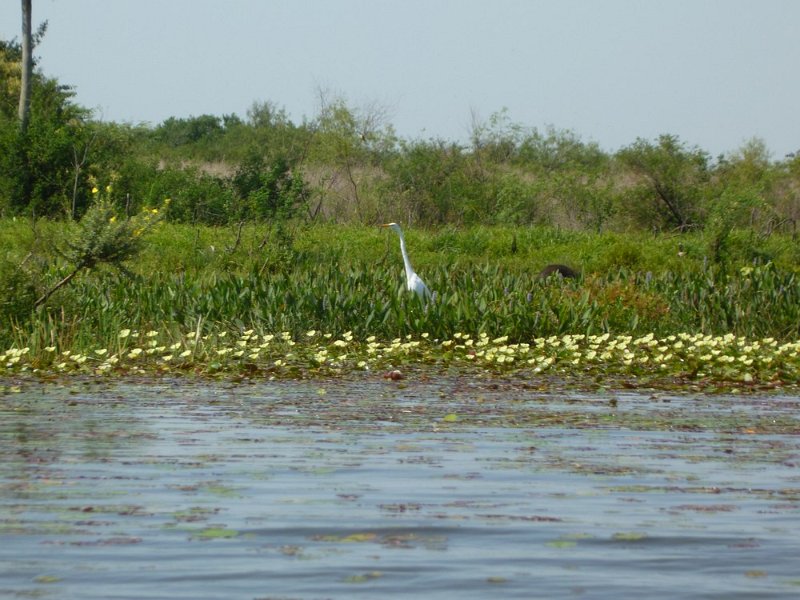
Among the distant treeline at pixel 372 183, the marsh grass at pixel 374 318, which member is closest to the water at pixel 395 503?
the marsh grass at pixel 374 318

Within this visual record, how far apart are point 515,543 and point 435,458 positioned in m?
2.23

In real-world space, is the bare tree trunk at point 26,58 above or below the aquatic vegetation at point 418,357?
above

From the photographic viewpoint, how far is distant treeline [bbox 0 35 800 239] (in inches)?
1358

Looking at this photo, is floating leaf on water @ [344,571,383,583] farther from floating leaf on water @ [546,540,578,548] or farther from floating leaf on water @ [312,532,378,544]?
floating leaf on water @ [546,540,578,548]

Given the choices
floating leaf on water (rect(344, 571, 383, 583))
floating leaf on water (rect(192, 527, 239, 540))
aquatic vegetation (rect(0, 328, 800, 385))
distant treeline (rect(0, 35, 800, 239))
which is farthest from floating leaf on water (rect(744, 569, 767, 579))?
distant treeline (rect(0, 35, 800, 239))

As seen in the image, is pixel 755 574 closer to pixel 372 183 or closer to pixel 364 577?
pixel 364 577

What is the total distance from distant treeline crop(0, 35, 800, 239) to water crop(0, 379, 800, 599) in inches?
784

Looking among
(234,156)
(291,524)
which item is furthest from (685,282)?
(234,156)

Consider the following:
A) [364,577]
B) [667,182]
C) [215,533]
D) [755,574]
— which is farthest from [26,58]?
[755,574]

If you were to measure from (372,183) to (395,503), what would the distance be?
37.1 meters

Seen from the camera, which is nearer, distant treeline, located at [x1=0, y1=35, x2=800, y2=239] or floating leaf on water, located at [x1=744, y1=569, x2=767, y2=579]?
floating leaf on water, located at [x1=744, y1=569, x2=767, y2=579]

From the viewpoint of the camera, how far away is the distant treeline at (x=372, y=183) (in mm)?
→ 34500

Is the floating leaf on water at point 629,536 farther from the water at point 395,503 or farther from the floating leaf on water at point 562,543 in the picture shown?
the floating leaf on water at point 562,543

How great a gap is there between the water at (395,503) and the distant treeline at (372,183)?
65.4ft
